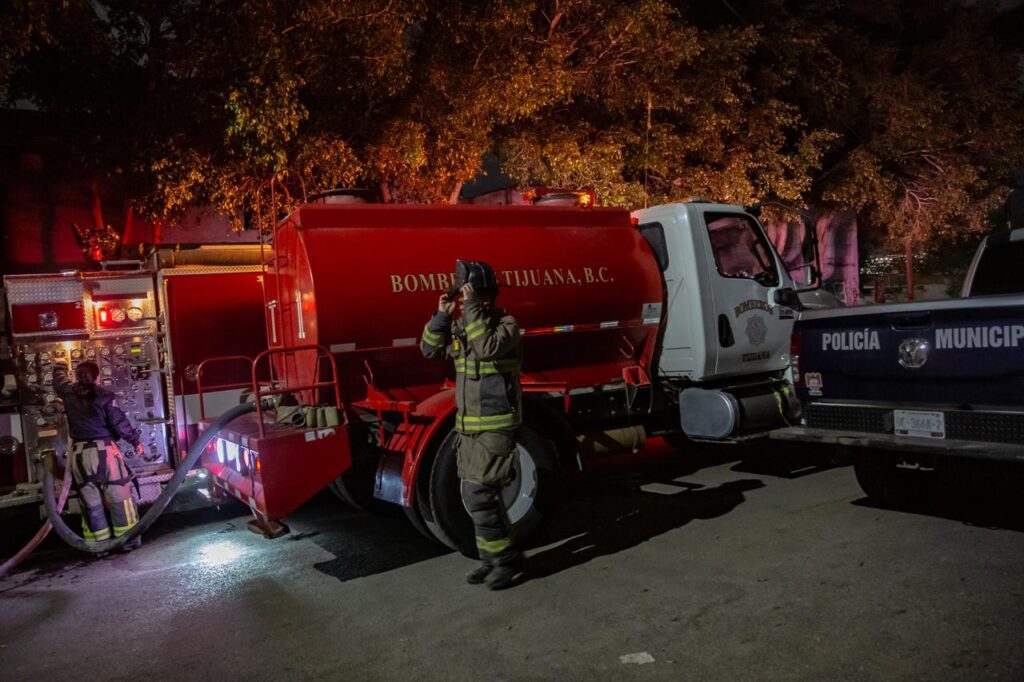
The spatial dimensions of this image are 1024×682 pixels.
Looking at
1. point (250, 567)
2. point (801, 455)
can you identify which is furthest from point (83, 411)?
point (801, 455)

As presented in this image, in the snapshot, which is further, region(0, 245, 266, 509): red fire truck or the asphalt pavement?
region(0, 245, 266, 509): red fire truck

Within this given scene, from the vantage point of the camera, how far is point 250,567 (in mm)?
6027

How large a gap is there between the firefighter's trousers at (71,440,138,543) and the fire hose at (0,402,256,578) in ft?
0.63

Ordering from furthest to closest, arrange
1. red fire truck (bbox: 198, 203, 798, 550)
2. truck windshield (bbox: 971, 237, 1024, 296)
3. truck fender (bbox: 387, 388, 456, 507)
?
truck windshield (bbox: 971, 237, 1024, 296) → red fire truck (bbox: 198, 203, 798, 550) → truck fender (bbox: 387, 388, 456, 507)

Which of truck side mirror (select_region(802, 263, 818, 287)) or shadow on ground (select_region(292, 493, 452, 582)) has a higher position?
truck side mirror (select_region(802, 263, 818, 287))

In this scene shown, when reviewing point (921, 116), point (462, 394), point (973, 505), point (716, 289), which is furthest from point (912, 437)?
point (921, 116)

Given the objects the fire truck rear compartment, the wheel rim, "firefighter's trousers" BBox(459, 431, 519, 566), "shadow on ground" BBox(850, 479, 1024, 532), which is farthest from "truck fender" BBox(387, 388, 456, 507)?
"shadow on ground" BBox(850, 479, 1024, 532)

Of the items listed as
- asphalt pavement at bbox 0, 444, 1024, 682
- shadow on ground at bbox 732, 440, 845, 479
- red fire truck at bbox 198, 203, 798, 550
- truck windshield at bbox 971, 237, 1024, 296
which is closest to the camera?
asphalt pavement at bbox 0, 444, 1024, 682

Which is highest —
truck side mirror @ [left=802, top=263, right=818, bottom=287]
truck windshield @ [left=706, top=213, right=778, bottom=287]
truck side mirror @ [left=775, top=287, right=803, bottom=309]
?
truck windshield @ [left=706, top=213, right=778, bottom=287]

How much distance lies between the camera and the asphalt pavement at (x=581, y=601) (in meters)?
4.02

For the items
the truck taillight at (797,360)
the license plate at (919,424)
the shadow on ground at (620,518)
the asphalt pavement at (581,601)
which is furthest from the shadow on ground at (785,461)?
the license plate at (919,424)

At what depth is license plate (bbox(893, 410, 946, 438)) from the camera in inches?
215

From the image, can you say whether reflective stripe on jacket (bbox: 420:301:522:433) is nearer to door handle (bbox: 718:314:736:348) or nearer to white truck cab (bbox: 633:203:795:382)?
white truck cab (bbox: 633:203:795:382)

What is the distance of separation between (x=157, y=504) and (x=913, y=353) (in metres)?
5.48
